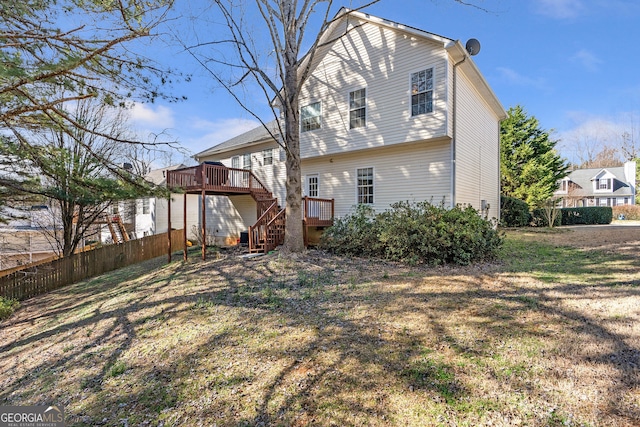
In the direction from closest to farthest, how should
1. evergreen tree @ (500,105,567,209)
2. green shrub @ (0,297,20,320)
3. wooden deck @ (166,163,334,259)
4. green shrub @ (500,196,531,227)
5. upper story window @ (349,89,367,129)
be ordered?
green shrub @ (0,297,20,320) < wooden deck @ (166,163,334,259) < upper story window @ (349,89,367,129) < green shrub @ (500,196,531,227) < evergreen tree @ (500,105,567,209)

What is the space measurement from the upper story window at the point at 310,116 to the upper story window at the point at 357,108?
5.21 feet

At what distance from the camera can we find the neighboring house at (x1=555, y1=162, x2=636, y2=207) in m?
34.3

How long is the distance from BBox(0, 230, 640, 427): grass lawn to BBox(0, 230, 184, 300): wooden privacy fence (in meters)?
3.38

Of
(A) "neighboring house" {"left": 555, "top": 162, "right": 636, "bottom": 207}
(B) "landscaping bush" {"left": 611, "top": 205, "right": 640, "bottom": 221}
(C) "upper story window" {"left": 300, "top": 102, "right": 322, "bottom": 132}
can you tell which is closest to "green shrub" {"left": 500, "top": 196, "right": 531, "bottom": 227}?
(C) "upper story window" {"left": 300, "top": 102, "right": 322, "bottom": 132}

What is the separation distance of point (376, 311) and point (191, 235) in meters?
18.9

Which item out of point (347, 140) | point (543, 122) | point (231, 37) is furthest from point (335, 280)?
point (543, 122)

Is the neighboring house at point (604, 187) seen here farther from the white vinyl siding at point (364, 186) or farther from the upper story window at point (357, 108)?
the upper story window at point (357, 108)

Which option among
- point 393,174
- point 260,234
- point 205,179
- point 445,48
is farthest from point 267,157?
point 445,48

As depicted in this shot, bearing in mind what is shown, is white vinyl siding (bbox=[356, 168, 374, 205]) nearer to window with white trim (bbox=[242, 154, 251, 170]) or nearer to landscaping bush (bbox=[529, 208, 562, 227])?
window with white trim (bbox=[242, 154, 251, 170])

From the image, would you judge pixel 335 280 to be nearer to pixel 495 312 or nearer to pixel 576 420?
pixel 495 312

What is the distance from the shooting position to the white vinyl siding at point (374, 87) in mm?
9820

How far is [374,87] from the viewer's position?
1120 cm

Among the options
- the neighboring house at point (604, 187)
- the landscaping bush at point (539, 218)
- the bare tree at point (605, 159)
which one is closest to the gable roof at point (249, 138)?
the landscaping bush at point (539, 218)

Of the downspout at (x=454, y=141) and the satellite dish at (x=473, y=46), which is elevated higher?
the satellite dish at (x=473, y=46)
